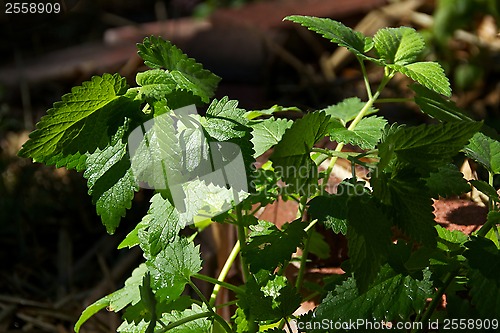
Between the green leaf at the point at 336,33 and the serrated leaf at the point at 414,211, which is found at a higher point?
the green leaf at the point at 336,33

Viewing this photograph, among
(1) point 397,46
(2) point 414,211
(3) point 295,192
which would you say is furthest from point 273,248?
(1) point 397,46

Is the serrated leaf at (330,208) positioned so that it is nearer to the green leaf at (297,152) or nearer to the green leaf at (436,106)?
the green leaf at (297,152)

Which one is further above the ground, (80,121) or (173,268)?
(80,121)

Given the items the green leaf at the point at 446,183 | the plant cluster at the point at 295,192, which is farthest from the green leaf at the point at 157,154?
the green leaf at the point at 446,183

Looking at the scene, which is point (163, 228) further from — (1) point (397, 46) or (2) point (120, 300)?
(1) point (397, 46)

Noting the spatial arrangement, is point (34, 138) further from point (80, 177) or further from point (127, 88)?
point (80, 177)

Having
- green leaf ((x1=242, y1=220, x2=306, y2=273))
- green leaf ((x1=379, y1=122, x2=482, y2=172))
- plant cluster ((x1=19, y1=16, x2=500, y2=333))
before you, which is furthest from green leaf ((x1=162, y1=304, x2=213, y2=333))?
green leaf ((x1=379, y1=122, x2=482, y2=172))

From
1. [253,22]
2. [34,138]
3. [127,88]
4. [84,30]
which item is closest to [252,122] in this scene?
[127,88]
